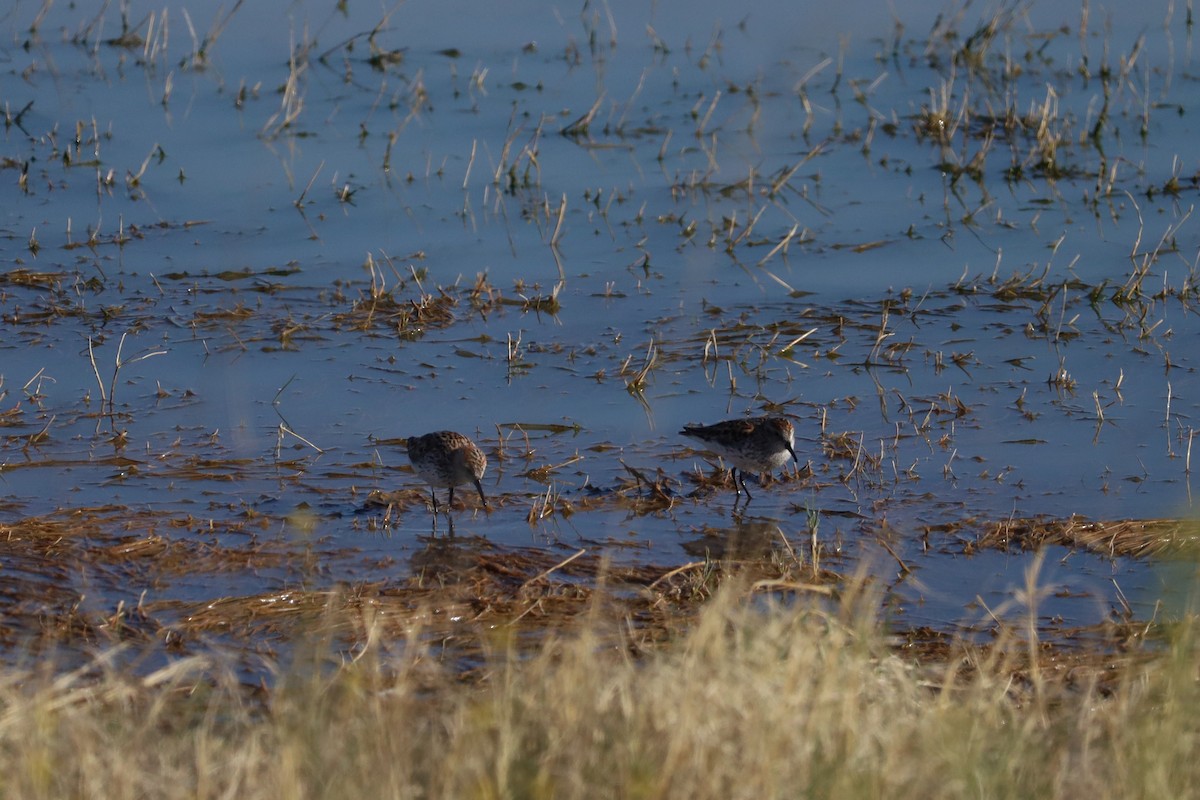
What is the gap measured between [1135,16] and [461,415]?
1434cm

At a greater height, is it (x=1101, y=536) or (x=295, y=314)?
(x=295, y=314)

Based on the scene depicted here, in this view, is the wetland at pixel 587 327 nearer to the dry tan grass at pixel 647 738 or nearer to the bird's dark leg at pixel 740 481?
the bird's dark leg at pixel 740 481

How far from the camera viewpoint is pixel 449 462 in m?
8.97

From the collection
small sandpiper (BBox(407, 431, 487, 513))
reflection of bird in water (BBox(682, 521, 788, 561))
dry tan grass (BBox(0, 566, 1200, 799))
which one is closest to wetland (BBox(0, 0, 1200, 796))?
reflection of bird in water (BBox(682, 521, 788, 561))

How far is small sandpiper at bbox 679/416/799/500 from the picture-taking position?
30.6 ft

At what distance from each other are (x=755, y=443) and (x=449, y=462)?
1699 millimetres

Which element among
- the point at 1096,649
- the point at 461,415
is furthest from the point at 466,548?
the point at 1096,649

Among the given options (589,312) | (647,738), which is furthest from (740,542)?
(647,738)

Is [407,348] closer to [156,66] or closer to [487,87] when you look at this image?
[487,87]

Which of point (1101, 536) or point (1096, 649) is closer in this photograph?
point (1096, 649)

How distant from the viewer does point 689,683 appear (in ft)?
16.0

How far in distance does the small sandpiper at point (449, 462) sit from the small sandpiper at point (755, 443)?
4.55ft

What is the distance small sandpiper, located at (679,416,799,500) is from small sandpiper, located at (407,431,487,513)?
54.6 inches

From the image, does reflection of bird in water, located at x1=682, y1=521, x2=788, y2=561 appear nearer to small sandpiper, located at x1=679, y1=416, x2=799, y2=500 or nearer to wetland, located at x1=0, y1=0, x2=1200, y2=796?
wetland, located at x1=0, y1=0, x2=1200, y2=796
